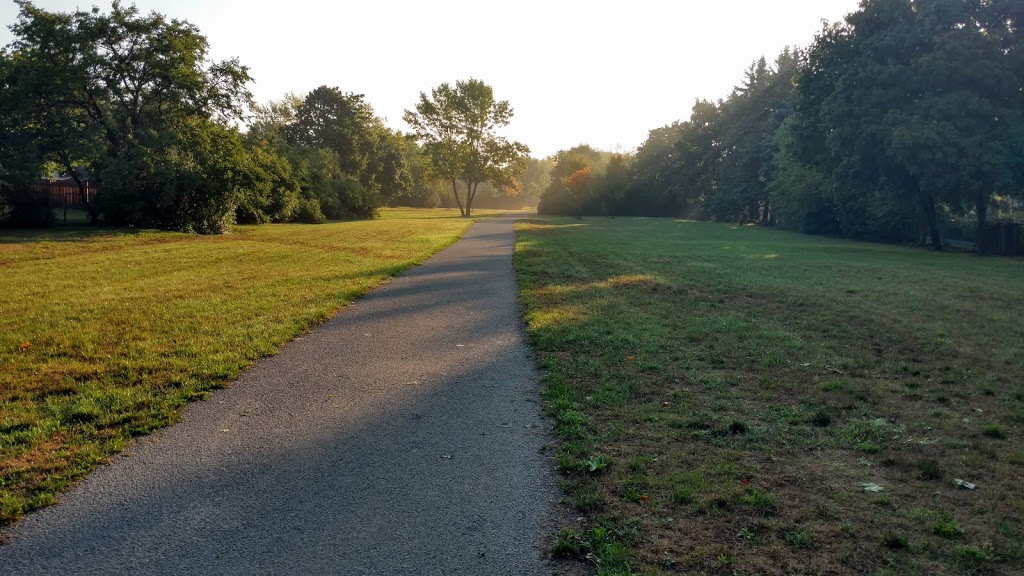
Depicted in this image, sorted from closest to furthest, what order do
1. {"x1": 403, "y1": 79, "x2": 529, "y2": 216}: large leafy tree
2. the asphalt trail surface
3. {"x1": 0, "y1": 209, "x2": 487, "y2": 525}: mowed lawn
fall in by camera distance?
1. the asphalt trail surface
2. {"x1": 0, "y1": 209, "x2": 487, "y2": 525}: mowed lawn
3. {"x1": 403, "y1": 79, "x2": 529, "y2": 216}: large leafy tree

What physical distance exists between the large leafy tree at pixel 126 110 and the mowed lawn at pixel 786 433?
20.0m

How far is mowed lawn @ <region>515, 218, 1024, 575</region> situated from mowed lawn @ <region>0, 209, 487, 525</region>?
10.4ft

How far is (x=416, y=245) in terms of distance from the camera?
22.6 metres

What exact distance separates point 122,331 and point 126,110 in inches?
878

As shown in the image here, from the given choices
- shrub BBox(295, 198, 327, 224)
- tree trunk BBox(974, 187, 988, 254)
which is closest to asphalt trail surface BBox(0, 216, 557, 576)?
tree trunk BBox(974, 187, 988, 254)

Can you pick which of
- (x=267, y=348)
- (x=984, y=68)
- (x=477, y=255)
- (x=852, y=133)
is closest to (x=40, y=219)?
(x=477, y=255)

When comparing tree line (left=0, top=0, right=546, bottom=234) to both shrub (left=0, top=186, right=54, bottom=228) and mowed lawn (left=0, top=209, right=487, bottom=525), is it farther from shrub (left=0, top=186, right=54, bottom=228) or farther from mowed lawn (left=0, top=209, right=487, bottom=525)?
mowed lawn (left=0, top=209, right=487, bottom=525)

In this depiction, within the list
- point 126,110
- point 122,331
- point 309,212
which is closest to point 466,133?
point 309,212

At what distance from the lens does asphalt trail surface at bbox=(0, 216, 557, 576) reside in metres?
3.01

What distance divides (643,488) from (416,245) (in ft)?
64.0

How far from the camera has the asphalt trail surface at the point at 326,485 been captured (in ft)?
9.89

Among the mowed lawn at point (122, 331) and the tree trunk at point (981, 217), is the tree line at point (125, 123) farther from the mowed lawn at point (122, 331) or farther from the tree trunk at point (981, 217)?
the tree trunk at point (981, 217)

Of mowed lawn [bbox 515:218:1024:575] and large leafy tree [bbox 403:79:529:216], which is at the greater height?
large leafy tree [bbox 403:79:529:216]

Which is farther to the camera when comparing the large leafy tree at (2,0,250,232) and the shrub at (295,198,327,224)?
the shrub at (295,198,327,224)
